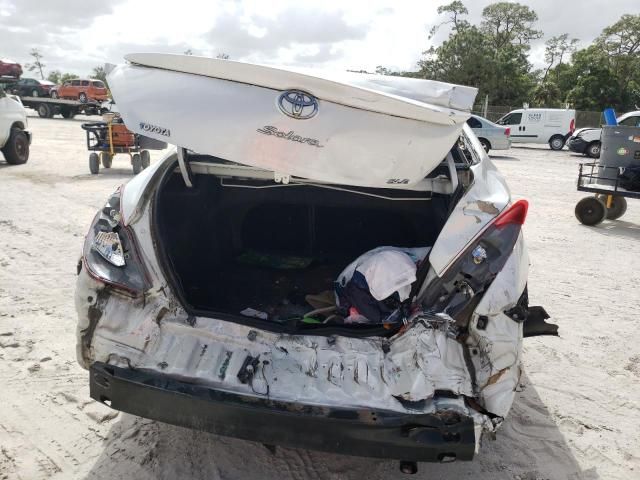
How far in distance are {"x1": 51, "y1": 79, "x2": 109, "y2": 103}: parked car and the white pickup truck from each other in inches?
925

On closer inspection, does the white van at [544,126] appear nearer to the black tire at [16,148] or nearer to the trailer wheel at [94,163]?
the trailer wheel at [94,163]

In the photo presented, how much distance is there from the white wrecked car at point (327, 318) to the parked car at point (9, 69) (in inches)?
1018

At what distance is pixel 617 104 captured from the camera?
125 feet

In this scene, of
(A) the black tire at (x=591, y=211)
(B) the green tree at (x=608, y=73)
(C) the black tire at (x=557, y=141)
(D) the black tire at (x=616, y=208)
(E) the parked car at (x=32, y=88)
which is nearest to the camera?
(A) the black tire at (x=591, y=211)

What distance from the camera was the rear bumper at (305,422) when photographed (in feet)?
6.55

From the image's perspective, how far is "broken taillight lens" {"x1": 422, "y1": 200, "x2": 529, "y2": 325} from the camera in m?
2.20

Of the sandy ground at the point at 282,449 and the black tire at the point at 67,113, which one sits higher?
the black tire at the point at 67,113

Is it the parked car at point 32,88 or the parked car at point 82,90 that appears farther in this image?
the parked car at point 82,90

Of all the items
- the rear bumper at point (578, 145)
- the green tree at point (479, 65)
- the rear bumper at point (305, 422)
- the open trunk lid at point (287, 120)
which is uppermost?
the green tree at point (479, 65)

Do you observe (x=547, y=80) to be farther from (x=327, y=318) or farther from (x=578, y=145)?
(x=327, y=318)

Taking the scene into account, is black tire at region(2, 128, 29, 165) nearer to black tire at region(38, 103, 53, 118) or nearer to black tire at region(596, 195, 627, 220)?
black tire at region(596, 195, 627, 220)

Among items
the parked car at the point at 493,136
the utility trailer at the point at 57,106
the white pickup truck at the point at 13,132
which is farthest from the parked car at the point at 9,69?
the parked car at the point at 493,136

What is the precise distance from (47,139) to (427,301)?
19234 millimetres

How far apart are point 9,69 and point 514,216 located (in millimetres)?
27632
